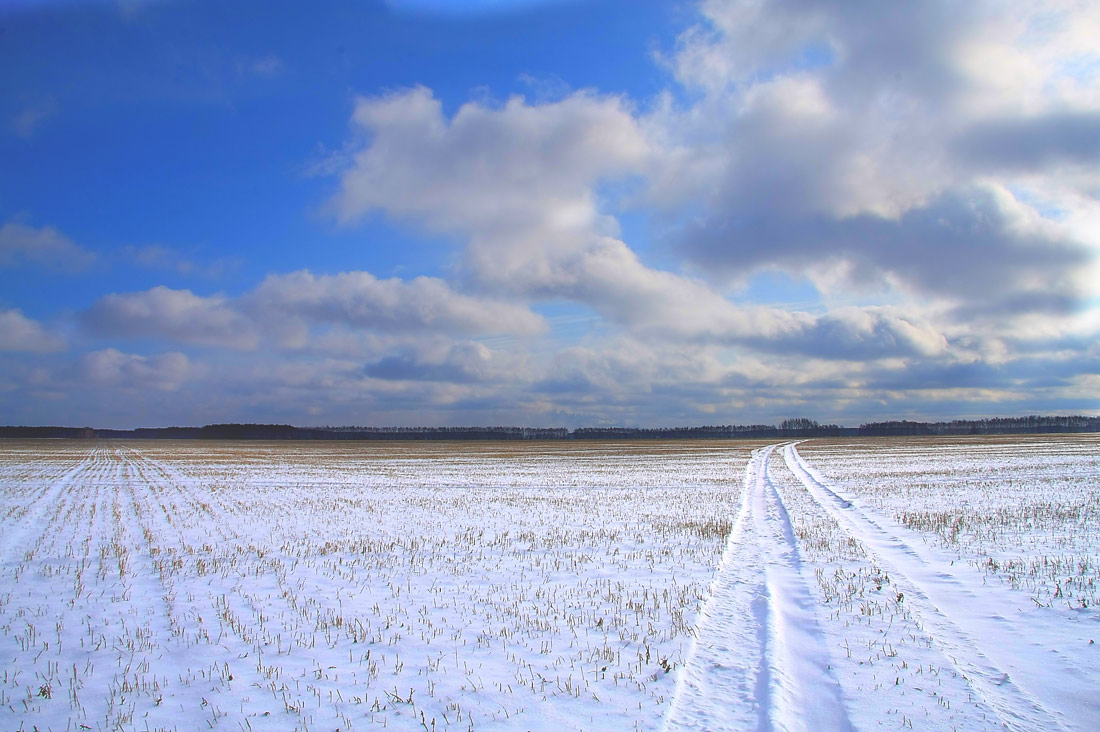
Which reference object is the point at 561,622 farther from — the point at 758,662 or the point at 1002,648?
the point at 1002,648

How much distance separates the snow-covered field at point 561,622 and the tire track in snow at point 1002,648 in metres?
0.04

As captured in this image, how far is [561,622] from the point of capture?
9016mm

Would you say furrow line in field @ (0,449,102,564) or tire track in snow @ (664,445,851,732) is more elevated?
tire track in snow @ (664,445,851,732)

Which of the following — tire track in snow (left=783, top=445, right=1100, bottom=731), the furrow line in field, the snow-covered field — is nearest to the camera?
tire track in snow (left=783, top=445, right=1100, bottom=731)

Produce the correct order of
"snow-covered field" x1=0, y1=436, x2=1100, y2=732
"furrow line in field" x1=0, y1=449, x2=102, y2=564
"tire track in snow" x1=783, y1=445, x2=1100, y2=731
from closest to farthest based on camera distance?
"tire track in snow" x1=783, y1=445, x2=1100, y2=731 → "snow-covered field" x1=0, y1=436, x2=1100, y2=732 → "furrow line in field" x1=0, y1=449, x2=102, y2=564

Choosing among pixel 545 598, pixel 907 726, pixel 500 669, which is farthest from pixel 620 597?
pixel 907 726

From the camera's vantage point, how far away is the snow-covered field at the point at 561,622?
6.10 m

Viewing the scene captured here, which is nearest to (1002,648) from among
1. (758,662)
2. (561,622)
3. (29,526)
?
(758,662)

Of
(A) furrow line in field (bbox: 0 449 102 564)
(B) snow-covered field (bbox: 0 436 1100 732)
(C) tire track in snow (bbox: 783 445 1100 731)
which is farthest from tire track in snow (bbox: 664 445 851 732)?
(A) furrow line in field (bbox: 0 449 102 564)

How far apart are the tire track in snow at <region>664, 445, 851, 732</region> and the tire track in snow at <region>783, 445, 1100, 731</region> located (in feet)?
5.15

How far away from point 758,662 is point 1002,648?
10.7 ft

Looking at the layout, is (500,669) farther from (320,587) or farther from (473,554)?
(473,554)

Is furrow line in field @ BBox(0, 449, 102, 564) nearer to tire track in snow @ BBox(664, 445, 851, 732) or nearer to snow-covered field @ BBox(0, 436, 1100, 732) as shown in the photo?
snow-covered field @ BBox(0, 436, 1100, 732)

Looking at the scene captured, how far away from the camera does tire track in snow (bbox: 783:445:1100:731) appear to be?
5801mm
